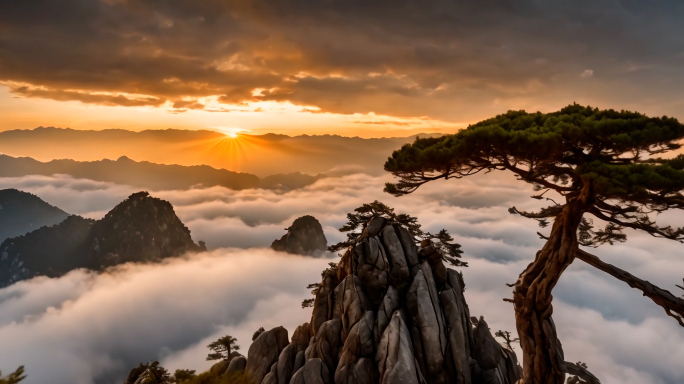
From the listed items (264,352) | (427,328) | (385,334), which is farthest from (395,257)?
(264,352)

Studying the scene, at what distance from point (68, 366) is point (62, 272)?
2309 inches

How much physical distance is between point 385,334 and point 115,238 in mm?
209663

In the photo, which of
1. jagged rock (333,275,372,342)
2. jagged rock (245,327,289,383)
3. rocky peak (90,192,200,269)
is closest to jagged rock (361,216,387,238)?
jagged rock (333,275,372,342)

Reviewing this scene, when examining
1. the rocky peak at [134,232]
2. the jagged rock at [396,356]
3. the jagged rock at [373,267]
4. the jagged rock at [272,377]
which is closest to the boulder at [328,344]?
the jagged rock at [272,377]

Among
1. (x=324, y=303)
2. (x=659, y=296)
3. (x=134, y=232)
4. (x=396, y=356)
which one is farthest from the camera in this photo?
(x=134, y=232)

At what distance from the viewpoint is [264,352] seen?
84.5 feet

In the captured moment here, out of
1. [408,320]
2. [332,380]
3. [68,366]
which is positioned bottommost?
[68,366]

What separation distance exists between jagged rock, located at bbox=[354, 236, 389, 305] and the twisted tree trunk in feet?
36.3

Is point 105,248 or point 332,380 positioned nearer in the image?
point 332,380

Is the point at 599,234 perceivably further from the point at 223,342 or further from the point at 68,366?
the point at 68,366

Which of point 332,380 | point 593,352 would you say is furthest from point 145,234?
point 593,352

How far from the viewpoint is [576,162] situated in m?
12.0

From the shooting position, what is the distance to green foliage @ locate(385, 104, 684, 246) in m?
9.94

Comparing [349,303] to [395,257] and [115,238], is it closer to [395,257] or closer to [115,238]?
[395,257]
